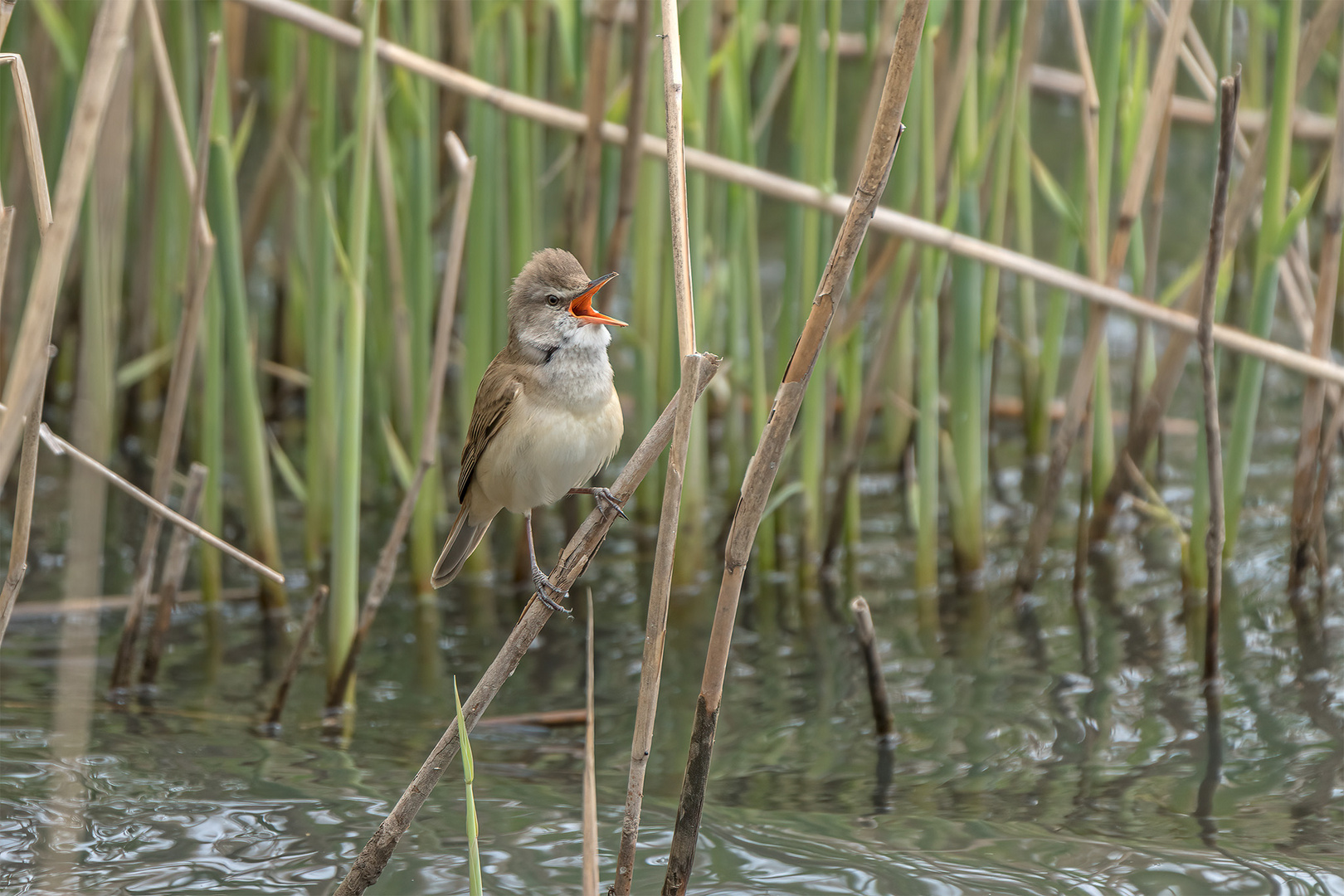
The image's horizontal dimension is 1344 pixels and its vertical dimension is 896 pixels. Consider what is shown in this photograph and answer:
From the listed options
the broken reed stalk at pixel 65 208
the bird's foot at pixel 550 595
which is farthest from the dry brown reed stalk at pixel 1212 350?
the broken reed stalk at pixel 65 208

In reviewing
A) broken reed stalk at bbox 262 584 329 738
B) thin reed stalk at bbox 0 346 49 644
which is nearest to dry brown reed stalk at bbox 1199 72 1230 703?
broken reed stalk at bbox 262 584 329 738

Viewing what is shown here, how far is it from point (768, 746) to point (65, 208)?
91.0 inches

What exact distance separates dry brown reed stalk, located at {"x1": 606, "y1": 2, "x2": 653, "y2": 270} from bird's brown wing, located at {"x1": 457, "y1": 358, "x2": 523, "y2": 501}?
3.37 ft

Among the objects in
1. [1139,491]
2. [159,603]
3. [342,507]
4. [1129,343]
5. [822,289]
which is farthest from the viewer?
[1129,343]

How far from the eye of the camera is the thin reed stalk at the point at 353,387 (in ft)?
10.0

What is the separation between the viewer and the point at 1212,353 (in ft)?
10.3

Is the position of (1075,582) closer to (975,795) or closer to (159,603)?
(975,795)

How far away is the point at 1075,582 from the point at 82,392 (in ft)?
10.0

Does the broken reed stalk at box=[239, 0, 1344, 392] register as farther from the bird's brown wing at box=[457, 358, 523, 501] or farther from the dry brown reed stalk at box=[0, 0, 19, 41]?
the dry brown reed stalk at box=[0, 0, 19, 41]

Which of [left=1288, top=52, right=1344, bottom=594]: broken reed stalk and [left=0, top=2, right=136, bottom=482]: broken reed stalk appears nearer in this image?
[left=0, top=2, right=136, bottom=482]: broken reed stalk

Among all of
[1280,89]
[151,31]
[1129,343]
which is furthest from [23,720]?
[1129,343]

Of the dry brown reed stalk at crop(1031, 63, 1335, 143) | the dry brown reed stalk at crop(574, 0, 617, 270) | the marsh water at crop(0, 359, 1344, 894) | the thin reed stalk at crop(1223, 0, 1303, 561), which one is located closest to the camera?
the marsh water at crop(0, 359, 1344, 894)

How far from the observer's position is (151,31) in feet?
10.3

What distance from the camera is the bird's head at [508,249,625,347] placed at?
273cm
